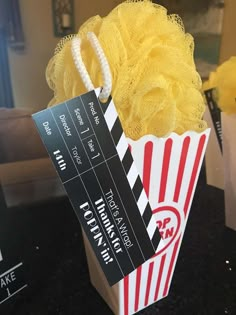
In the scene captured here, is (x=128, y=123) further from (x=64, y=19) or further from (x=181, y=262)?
(x=64, y=19)

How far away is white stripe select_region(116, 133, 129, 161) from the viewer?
32 cm

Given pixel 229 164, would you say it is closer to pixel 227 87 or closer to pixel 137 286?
pixel 227 87

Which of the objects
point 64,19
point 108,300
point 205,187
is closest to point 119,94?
point 108,300

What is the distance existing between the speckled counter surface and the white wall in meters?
2.37

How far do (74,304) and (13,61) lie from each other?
11.2 feet

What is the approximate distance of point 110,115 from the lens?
309 millimetres

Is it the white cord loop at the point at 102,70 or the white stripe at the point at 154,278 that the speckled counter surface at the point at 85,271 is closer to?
the white stripe at the point at 154,278

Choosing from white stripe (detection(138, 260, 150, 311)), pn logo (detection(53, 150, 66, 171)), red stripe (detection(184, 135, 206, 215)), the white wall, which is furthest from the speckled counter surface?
the white wall

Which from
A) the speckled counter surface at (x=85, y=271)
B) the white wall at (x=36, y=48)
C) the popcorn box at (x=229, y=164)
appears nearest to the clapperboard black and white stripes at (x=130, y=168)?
the speckled counter surface at (x=85, y=271)

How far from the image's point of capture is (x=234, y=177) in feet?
1.86

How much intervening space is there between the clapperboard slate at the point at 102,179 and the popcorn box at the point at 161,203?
0.03 m

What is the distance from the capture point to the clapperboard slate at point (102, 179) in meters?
0.29

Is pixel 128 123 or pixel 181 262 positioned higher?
pixel 128 123

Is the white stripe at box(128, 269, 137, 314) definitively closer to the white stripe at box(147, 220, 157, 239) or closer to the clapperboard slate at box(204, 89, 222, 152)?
the white stripe at box(147, 220, 157, 239)
